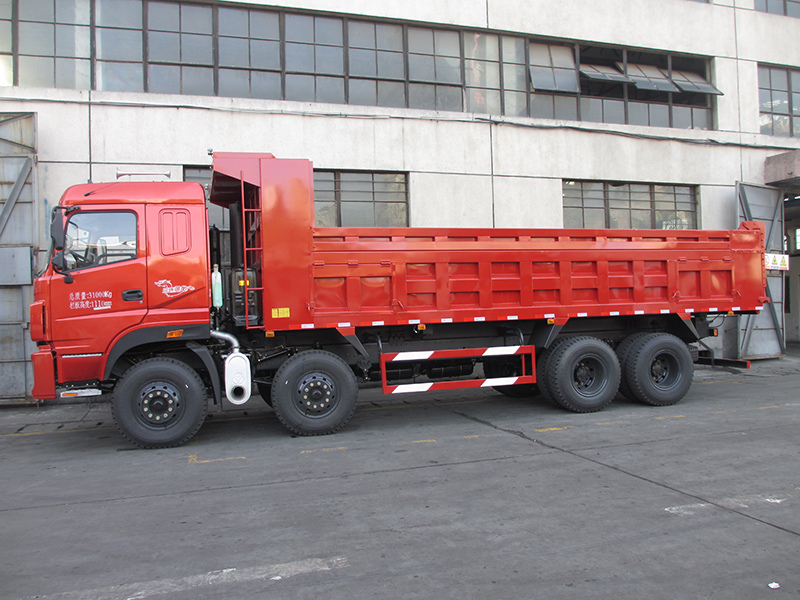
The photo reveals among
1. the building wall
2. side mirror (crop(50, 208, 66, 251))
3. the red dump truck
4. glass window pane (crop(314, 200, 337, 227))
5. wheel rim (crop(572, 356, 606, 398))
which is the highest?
the building wall

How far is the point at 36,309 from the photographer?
6848mm

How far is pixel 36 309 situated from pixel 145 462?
2.24 m

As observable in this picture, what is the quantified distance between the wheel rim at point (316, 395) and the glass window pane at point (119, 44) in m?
8.03

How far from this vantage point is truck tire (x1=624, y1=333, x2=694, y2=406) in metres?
8.92

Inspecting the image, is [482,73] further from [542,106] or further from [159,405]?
[159,405]

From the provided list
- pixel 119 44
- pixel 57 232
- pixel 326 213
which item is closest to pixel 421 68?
pixel 326 213

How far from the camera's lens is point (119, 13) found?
11391 millimetres

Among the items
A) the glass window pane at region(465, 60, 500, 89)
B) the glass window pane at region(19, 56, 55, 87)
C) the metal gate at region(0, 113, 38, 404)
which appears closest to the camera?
the metal gate at region(0, 113, 38, 404)

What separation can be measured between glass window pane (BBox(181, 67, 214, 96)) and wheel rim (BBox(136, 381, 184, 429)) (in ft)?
23.4

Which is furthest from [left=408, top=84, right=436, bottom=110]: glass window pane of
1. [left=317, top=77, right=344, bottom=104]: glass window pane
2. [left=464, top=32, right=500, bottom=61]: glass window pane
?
[left=317, top=77, right=344, bottom=104]: glass window pane

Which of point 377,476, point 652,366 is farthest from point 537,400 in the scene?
point 377,476

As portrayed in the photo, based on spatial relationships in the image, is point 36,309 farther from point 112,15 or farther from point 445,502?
point 112,15

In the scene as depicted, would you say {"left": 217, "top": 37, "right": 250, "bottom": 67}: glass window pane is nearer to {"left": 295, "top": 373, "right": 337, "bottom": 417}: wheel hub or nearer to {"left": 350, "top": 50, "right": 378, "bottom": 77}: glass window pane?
{"left": 350, "top": 50, "right": 378, "bottom": 77}: glass window pane

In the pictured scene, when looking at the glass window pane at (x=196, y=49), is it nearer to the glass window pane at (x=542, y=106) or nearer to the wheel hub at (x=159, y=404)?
the glass window pane at (x=542, y=106)
